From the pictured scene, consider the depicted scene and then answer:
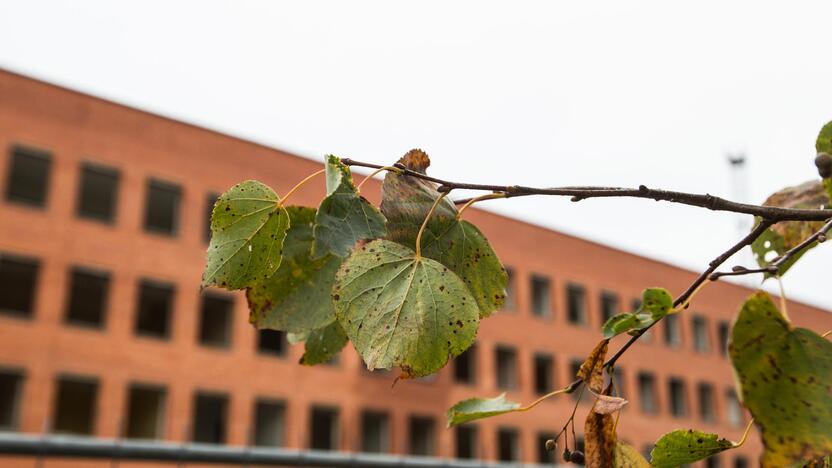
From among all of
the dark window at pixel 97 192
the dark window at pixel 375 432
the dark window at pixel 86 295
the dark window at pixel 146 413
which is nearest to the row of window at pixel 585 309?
the dark window at pixel 375 432

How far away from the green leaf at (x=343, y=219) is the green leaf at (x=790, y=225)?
0.34 m

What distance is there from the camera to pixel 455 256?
609 millimetres

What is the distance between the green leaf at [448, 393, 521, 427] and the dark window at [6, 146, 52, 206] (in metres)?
22.9

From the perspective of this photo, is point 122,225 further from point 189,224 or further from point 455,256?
point 455,256

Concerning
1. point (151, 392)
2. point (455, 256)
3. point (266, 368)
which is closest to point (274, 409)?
point (266, 368)

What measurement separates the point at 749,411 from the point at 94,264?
23726 millimetres

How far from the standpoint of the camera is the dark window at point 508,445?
30.2m

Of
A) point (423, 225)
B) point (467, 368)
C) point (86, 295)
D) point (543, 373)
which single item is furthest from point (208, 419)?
point (423, 225)

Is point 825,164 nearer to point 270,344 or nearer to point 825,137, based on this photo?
point 825,137

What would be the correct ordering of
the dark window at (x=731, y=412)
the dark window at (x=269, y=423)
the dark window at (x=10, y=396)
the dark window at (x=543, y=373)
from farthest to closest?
the dark window at (x=731, y=412) < the dark window at (x=543, y=373) < the dark window at (x=269, y=423) < the dark window at (x=10, y=396)

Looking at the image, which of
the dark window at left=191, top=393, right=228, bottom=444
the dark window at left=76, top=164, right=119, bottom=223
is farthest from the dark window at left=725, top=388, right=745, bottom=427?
the dark window at left=76, top=164, right=119, bottom=223

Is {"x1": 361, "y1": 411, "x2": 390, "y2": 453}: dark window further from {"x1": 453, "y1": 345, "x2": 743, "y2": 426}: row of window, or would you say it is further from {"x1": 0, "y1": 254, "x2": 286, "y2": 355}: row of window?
{"x1": 0, "y1": 254, "x2": 286, "y2": 355}: row of window

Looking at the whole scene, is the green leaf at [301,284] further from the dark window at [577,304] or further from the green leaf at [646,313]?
the dark window at [577,304]

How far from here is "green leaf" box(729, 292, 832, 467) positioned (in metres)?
0.37
